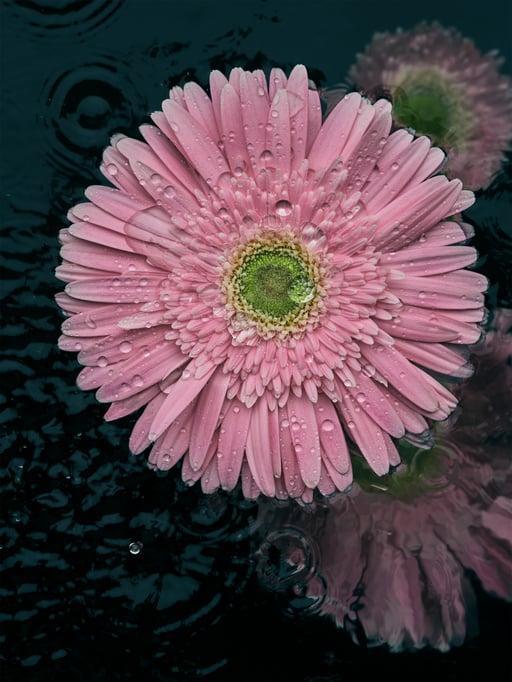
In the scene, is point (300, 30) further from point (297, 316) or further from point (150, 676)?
point (150, 676)

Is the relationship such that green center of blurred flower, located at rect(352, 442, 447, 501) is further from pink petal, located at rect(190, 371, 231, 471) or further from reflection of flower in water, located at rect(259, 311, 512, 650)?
pink petal, located at rect(190, 371, 231, 471)

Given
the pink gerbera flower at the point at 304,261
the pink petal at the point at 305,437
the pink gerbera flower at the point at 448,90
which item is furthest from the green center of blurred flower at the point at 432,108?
the pink petal at the point at 305,437

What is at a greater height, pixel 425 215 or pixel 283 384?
pixel 425 215

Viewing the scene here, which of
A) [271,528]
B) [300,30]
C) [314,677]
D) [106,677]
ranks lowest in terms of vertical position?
[106,677]

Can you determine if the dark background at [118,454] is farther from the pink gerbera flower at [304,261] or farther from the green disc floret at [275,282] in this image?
the green disc floret at [275,282]

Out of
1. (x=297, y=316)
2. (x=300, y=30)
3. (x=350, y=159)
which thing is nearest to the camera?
(x=350, y=159)

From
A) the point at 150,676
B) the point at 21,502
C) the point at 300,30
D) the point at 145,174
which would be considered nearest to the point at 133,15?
the point at 300,30
